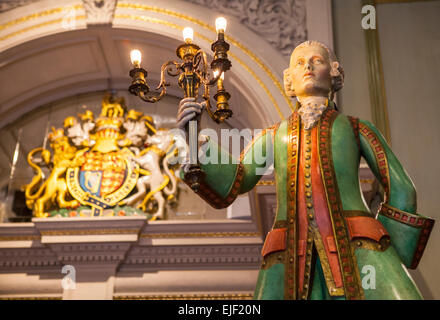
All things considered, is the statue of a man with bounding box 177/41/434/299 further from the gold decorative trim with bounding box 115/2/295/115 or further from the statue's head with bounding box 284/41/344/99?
the gold decorative trim with bounding box 115/2/295/115

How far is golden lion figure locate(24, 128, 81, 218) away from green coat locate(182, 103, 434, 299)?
3.05 meters

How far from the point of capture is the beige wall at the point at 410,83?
185 inches

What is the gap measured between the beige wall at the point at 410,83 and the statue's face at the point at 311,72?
79.4 inches

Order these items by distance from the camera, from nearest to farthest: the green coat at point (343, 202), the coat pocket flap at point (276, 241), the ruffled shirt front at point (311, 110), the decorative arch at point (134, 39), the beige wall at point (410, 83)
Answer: the green coat at point (343, 202), the coat pocket flap at point (276, 241), the ruffled shirt front at point (311, 110), the beige wall at point (410, 83), the decorative arch at point (134, 39)

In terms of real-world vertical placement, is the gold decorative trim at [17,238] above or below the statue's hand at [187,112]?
above

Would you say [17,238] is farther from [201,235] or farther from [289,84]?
[289,84]

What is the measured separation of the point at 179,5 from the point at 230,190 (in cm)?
325

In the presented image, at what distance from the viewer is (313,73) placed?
3.01m

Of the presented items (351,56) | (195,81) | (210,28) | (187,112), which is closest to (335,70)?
(195,81)

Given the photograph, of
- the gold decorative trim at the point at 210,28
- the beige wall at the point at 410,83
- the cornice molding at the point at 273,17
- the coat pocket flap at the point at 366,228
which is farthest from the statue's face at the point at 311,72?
the cornice molding at the point at 273,17

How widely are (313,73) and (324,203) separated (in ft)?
2.37

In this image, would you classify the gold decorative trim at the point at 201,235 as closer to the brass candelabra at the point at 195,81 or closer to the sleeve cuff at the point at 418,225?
the brass candelabra at the point at 195,81
